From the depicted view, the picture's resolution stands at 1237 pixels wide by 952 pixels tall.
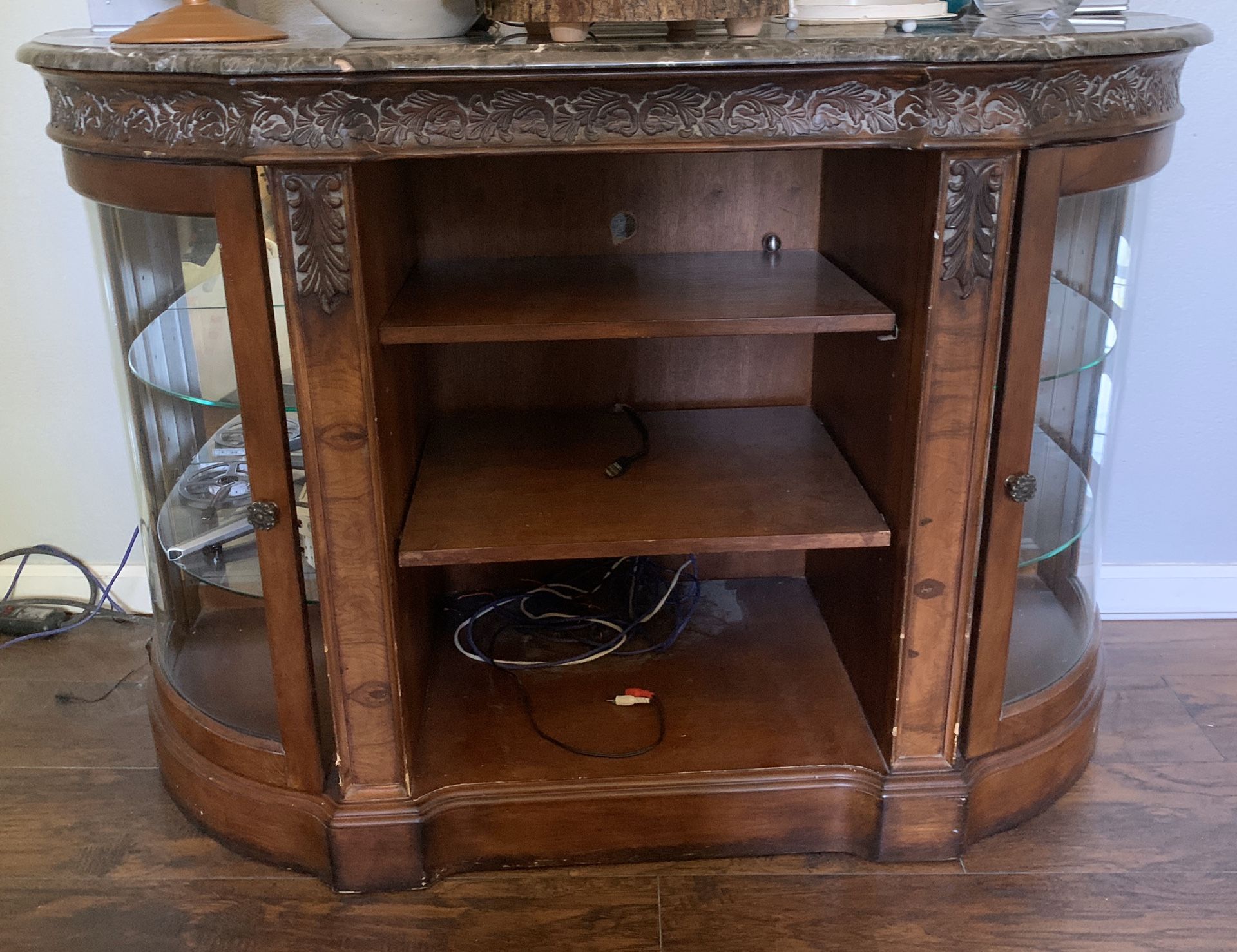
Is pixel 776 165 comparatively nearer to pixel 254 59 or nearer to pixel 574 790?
pixel 254 59

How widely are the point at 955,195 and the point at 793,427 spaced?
0.51 m

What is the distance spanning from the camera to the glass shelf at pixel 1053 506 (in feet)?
4.19

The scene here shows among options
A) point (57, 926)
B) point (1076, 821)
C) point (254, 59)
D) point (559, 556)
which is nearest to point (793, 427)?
point (559, 556)

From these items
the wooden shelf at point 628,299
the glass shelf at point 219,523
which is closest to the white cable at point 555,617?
the glass shelf at point 219,523

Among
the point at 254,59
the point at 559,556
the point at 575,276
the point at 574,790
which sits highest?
the point at 254,59

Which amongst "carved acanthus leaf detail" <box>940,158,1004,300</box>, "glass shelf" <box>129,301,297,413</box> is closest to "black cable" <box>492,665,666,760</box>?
"glass shelf" <box>129,301,297,413</box>

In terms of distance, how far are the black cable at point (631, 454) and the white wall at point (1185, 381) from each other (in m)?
0.61

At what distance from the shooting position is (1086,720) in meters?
1.41

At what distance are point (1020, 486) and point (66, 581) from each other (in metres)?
1.50

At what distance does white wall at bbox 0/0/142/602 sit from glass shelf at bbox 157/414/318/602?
206 mm

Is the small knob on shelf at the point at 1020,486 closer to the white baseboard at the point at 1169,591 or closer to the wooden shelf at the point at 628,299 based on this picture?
the wooden shelf at the point at 628,299

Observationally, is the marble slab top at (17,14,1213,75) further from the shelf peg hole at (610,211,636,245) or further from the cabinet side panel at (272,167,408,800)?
the shelf peg hole at (610,211,636,245)

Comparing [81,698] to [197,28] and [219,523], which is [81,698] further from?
[197,28]

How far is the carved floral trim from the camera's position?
98 centimetres
